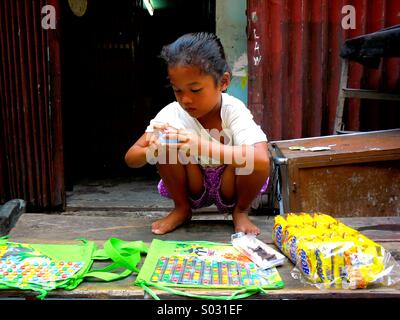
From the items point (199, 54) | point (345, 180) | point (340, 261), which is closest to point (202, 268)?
point (340, 261)

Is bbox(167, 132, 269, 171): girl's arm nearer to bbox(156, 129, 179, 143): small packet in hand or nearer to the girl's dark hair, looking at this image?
bbox(156, 129, 179, 143): small packet in hand

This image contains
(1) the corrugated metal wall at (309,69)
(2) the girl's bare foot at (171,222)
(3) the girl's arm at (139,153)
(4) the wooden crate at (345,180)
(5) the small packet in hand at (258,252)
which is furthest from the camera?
(1) the corrugated metal wall at (309,69)

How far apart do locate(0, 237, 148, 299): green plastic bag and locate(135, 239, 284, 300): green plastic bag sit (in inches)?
3.3

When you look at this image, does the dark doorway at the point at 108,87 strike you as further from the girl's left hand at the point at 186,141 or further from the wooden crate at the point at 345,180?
the girl's left hand at the point at 186,141

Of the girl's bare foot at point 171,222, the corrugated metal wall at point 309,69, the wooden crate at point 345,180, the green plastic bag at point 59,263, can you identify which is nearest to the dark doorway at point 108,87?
the corrugated metal wall at point 309,69

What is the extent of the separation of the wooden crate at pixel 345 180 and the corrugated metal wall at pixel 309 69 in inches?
38.5

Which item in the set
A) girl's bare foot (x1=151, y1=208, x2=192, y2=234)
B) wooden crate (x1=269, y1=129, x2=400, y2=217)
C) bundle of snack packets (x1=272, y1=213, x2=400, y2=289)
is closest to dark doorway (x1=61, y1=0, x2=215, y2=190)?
wooden crate (x1=269, y1=129, x2=400, y2=217)

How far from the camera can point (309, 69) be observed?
3.91 metres

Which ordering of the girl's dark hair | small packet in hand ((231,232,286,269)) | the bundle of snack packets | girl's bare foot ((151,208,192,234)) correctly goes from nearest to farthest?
the bundle of snack packets
small packet in hand ((231,232,286,269))
the girl's dark hair
girl's bare foot ((151,208,192,234))

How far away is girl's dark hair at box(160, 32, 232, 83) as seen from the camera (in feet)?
6.41

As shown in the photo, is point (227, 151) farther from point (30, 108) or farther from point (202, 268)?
point (30, 108)

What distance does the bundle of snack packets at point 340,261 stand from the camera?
1459 millimetres
